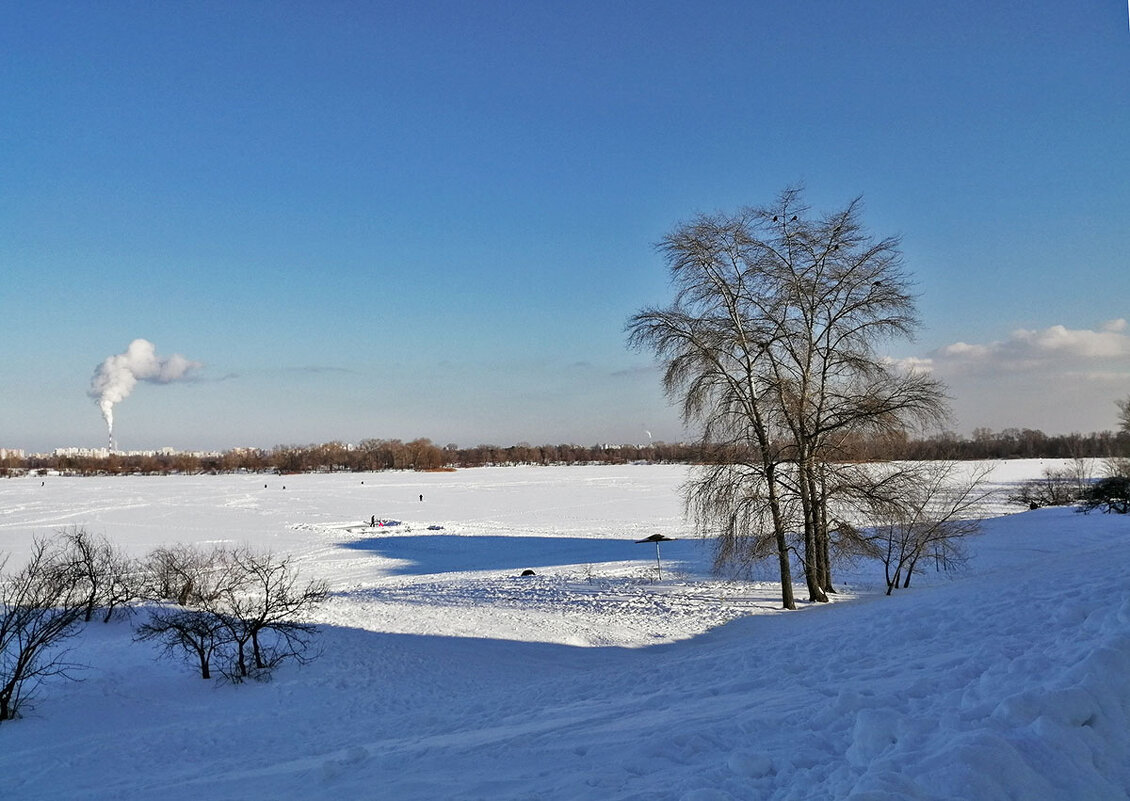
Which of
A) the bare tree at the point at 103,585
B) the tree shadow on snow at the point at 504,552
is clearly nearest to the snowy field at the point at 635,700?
the bare tree at the point at 103,585

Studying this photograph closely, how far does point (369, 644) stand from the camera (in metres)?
15.6

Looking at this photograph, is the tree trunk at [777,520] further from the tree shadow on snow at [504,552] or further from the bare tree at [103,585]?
the bare tree at [103,585]

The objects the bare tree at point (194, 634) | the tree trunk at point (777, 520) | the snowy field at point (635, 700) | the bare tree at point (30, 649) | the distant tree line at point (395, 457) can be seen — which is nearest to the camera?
the snowy field at point (635, 700)

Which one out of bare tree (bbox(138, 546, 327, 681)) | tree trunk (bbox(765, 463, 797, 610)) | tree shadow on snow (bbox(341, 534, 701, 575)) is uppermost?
tree trunk (bbox(765, 463, 797, 610))

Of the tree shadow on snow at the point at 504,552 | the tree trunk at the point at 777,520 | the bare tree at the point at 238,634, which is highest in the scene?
the tree trunk at the point at 777,520

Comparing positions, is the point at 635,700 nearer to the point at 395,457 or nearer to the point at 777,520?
the point at 777,520

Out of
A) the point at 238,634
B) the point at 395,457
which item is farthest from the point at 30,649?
the point at 395,457

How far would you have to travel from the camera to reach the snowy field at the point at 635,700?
4.64 metres

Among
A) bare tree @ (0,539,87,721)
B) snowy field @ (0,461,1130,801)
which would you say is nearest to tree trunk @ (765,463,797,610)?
snowy field @ (0,461,1130,801)

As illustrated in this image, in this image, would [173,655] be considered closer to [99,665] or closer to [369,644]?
[99,665]

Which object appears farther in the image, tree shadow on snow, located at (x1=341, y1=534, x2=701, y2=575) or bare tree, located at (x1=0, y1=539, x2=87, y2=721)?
tree shadow on snow, located at (x1=341, y1=534, x2=701, y2=575)

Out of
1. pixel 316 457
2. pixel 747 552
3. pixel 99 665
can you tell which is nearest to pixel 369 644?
pixel 99 665

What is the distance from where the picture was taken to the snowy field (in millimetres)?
4645

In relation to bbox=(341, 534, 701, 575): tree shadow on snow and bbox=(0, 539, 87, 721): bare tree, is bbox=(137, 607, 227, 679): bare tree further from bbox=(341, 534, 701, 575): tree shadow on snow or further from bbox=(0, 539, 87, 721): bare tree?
bbox=(341, 534, 701, 575): tree shadow on snow
